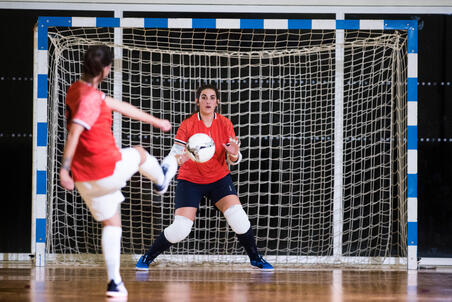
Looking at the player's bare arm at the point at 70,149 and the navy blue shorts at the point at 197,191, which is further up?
the player's bare arm at the point at 70,149

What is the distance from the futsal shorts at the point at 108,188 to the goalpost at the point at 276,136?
213 centimetres

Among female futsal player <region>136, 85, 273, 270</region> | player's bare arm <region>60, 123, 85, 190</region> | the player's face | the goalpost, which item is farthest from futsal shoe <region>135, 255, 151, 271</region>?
player's bare arm <region>60, 123, 85, 190</region>

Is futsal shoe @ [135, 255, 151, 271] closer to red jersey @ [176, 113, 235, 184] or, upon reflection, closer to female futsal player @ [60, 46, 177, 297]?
red jersey @ [176, 113, 235, 184]

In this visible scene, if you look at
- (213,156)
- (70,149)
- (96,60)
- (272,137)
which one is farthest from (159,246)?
(96,60)

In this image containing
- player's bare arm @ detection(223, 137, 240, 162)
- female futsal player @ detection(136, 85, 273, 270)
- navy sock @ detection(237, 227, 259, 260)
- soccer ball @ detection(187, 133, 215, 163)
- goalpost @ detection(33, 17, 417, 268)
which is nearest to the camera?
soccer ball @ detection(187, 133, 215, 163)

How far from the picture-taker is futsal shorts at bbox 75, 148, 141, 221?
11.1 feet

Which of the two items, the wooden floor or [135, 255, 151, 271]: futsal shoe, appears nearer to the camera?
the wooden floor

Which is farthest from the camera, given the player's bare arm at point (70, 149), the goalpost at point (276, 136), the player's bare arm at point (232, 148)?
the goalpost at point (276, 136)

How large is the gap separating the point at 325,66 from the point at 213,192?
6.10 ft

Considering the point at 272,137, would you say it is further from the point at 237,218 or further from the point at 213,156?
the point at 237,218

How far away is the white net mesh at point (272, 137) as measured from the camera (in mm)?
5648

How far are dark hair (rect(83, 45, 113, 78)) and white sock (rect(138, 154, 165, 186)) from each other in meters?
0.63

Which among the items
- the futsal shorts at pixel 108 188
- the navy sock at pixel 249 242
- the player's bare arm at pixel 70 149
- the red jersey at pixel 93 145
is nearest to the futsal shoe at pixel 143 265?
the navy sock at pixel 249 242

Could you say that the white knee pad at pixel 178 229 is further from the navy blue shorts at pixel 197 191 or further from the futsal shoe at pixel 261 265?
the futsal shoe at pixel 261 265
